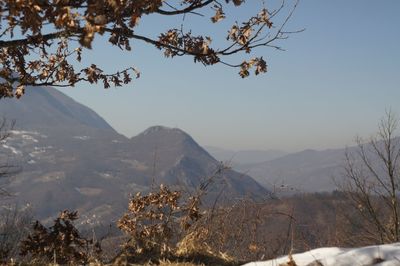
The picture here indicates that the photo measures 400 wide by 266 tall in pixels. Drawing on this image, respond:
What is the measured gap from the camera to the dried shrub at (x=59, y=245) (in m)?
6.25

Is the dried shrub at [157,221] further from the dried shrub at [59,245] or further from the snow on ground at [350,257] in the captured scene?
the snow on ground at [350,257]

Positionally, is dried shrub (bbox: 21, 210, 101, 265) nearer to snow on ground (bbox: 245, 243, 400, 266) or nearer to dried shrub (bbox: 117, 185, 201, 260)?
dried shrub (bbox: 117, 185, 201, 260)

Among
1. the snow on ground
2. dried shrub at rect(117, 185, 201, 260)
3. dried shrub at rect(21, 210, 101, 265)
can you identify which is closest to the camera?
the snow on ground

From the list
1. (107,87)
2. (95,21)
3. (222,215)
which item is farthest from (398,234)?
(95,21)

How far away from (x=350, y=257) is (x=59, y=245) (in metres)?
4.04

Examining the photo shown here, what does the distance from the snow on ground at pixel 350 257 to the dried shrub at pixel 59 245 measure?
288 cm

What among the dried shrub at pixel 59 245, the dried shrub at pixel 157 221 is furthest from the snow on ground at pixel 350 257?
the dried shrub at pixel 59 245

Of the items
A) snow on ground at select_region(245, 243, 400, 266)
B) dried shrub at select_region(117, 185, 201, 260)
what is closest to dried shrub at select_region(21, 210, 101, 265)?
dried shrub at select_region(117, 185, 201, 260)

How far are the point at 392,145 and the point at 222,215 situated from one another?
71.2 feet

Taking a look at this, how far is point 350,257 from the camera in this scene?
Result: 14.2 ft

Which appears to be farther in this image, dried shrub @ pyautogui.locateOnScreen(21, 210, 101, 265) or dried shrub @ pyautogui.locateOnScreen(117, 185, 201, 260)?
dried shrub @ pyautogui.locateOnScreen(117, 185, 201, 260)

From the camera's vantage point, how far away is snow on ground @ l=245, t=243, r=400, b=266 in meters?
4.19

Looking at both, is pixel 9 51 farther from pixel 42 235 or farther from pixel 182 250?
pixel 182 250

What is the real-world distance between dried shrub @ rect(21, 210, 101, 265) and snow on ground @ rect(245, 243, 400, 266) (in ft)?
9.45
